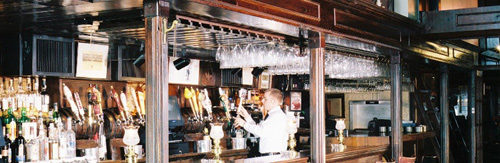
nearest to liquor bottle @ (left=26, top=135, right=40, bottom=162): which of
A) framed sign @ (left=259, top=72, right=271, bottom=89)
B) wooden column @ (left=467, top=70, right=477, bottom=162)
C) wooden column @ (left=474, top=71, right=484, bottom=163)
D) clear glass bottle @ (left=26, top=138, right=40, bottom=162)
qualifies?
clear glass bottle @ (left=26, top=138, right=40, bottom=162)

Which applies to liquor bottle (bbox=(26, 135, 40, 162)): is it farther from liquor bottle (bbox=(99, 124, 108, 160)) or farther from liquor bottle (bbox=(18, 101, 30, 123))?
liquor bottle (bbox=(99, 124, 108, 160))

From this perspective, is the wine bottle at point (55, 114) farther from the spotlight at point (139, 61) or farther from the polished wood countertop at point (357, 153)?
the polished wood countertop at point (357, 153)

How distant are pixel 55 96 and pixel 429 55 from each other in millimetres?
5111

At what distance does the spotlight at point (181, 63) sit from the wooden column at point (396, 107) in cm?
266

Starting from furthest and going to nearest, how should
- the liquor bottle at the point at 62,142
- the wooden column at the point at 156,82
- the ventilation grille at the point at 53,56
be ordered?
the ventilation grille at the point at 53,56
the liquor bottle at the point at 62,142
the wooden column at the point at 156,82

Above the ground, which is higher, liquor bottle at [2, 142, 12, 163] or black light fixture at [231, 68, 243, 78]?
black light fixture at [231, 68, 243, 78]

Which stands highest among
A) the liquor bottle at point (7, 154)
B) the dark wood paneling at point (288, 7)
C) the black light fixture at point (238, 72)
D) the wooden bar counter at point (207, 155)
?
the dark wood paneling at point (288, 7)

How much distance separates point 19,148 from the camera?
5496 mm

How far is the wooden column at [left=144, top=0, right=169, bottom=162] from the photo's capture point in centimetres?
352

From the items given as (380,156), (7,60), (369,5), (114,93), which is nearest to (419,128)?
(380,156)

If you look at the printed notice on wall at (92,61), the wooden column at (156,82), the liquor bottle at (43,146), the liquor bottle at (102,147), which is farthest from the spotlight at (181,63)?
the wooden column at (156,82)

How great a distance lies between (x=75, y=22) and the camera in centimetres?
490

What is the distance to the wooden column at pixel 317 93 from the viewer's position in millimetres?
5336

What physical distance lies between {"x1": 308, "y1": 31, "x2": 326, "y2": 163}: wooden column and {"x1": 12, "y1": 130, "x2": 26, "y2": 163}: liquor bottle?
2.77 metres
